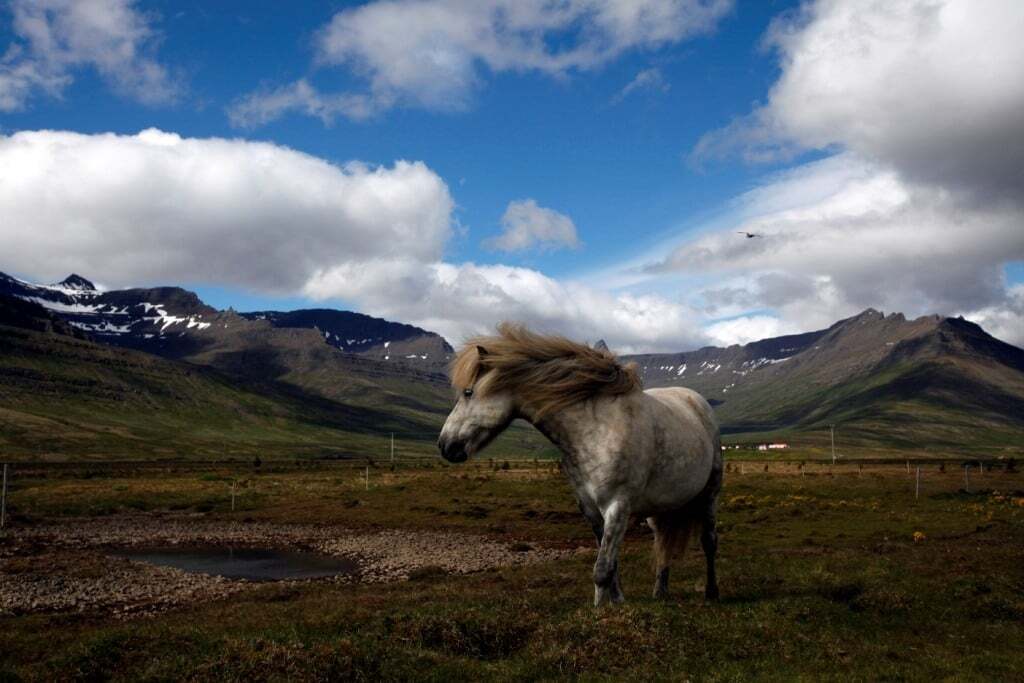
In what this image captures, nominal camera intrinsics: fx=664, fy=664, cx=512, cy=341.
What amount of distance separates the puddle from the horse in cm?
1716

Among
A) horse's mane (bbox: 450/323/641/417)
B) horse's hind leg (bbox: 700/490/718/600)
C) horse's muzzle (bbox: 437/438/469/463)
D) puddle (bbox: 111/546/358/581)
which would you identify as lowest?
puddle (bbox: 111/546/358/581)

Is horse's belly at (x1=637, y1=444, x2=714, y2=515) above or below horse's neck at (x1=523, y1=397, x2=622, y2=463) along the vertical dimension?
below

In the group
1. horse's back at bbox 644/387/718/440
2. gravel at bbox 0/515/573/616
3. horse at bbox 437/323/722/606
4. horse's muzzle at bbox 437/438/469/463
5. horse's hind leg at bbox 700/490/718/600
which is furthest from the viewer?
gravel at bbox 0/515/573/616

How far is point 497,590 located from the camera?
1688 centimetres

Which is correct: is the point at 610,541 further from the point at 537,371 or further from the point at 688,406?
the point at 688,406

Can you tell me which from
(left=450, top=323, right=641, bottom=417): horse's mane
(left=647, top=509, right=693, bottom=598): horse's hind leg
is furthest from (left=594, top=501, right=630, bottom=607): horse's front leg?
(left=647, top=509, right=693, bottom=598): horse's hind leg

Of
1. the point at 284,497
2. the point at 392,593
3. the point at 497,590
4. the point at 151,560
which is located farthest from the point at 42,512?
the point at 497,590

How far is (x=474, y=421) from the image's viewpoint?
31.9 feet

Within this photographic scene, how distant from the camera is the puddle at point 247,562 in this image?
83.2ft

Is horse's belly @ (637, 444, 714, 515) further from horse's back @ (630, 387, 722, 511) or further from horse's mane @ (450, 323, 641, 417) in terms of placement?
horse's mane @ (450, 323, 641, 417)

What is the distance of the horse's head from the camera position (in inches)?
379

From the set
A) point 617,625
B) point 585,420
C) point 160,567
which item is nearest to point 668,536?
point 617,625

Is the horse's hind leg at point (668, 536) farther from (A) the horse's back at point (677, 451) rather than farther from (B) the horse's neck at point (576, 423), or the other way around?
(B) the horse's neck at point (576, 423)

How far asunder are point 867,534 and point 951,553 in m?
10.8
